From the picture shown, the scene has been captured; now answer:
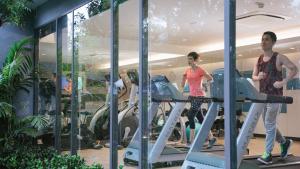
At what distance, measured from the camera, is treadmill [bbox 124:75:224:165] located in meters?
4.77

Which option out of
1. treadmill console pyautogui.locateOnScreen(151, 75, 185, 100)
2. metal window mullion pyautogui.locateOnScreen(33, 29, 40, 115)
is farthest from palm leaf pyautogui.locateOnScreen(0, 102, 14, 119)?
treadmill console pyautogui.locateOnScreen(151, 75, 185, 100)

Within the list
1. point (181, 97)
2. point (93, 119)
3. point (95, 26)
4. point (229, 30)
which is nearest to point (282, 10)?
point (181, 97)

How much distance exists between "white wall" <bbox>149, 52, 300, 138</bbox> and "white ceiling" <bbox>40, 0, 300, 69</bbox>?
0.11 m

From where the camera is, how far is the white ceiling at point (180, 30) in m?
4.94

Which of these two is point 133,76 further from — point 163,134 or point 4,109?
point 4,109

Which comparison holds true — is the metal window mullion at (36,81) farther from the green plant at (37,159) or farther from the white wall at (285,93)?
the white wall at (285,93)

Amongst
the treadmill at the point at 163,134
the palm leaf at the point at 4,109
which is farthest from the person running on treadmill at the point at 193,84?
the palm leaf at the point at 4,109

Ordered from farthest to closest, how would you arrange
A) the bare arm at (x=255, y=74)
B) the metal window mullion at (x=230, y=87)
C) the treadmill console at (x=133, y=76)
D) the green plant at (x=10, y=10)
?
the green plant at (x=10, y=10)
the treadmill console at (x=133, y=76)
the bare arm at (x=255, y=74)
the metal window mullion at (x=230, y=87)

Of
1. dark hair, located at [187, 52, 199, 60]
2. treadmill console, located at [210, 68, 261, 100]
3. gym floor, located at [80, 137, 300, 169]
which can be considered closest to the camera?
treadmill console, located at [210, 68, 261, 100]

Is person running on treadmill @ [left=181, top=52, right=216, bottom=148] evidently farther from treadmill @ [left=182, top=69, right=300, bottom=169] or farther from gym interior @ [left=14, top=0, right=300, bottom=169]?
treadmill @ [left=182, top=69, right=300, bottom=169]

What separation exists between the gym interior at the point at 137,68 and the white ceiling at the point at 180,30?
0.02m

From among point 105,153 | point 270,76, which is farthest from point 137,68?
point 270,76

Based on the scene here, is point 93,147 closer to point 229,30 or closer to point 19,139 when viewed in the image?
point 19,139

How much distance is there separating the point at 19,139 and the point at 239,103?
4731 millimetres
